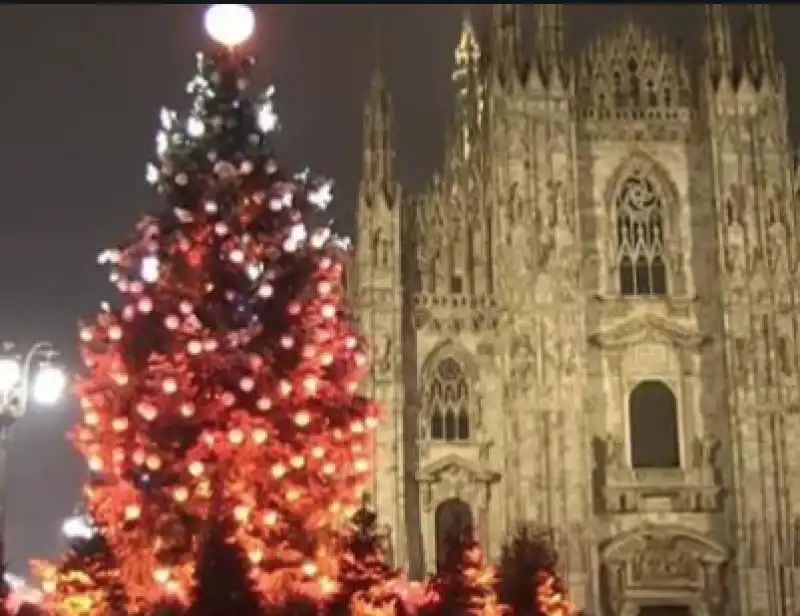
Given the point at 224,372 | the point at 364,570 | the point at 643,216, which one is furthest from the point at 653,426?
the point at 224,372

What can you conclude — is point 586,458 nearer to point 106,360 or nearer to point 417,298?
point 417,298

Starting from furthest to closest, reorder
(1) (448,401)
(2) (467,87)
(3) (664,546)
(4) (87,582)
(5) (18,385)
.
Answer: (2) (467,87) → (1) (448,401) → (3) (664,546) → (4) (87,582) → (5) (18,385)

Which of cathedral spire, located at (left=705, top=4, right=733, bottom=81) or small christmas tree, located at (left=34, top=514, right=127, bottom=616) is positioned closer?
small christmas tree, located at (left=34, top=514, right=127, bottom=616)

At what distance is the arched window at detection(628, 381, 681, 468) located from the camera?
31188 millimetres

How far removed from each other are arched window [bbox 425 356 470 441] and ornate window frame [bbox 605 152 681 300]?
4009 millimetres

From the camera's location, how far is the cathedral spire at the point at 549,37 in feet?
106

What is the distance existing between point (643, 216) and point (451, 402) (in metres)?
6.13

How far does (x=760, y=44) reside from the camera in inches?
1293

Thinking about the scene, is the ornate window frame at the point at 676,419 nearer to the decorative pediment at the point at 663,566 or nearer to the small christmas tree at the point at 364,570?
the decorative pediment at the point at 663,566

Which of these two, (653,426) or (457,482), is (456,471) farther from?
(653,426)

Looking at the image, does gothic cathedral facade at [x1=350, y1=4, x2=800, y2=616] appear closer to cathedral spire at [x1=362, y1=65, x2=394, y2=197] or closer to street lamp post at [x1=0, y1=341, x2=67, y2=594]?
cathedral spire at [x1=362, y1=65, x2=394, y2=197]

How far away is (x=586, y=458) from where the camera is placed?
30.1m

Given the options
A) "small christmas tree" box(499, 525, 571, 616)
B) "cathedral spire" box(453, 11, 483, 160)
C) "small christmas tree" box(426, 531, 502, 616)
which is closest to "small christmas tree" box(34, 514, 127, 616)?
"small christmas tree" box(426, 531, 502, 616)

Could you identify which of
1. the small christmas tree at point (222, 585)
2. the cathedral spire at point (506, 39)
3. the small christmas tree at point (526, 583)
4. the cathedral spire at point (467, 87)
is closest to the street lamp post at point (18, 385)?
the small christmas tree at point (222, 585)
